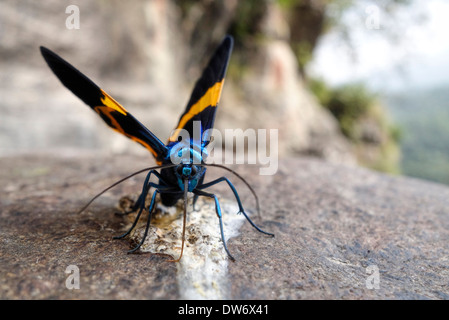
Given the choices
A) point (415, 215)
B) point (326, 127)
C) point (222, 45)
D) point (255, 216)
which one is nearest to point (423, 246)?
point (415, 215)

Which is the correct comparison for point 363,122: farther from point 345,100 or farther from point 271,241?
point 271,241

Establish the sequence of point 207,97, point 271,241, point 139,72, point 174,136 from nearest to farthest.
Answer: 1. point 271,241
2. point 174,136
3. point 207,97
4. point 139,72

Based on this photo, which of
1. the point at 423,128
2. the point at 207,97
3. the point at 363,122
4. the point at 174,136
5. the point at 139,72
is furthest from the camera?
the point at 363,122

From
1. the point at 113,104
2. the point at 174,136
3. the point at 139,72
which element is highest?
the point at 139,72

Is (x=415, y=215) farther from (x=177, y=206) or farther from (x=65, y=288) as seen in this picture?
(x=65, y=288)

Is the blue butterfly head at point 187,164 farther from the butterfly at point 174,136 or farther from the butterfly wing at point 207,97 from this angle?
the butterfly wing at point 207,97

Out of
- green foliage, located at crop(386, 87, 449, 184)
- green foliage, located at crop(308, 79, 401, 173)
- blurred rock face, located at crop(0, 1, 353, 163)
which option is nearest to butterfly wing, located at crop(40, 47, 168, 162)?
blurred rock face, located at crop(0, 1, 353, 163)

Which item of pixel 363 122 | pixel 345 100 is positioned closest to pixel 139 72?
pixel 345 100
